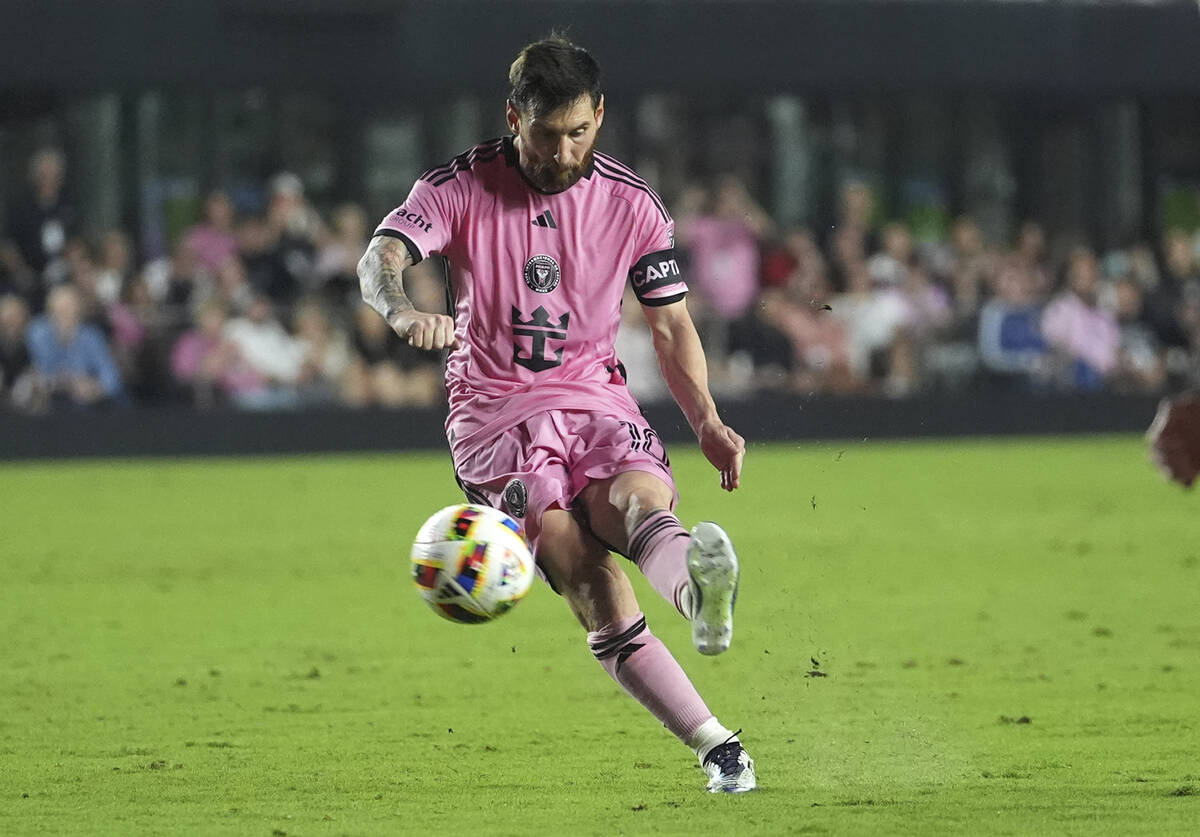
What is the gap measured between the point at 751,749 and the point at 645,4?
16.1 metres

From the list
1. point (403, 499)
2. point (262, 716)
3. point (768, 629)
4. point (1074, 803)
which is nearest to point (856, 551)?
point (768, 629)

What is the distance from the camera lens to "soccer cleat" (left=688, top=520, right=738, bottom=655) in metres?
5.16

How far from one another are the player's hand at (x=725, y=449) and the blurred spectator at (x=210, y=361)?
42.1 ft

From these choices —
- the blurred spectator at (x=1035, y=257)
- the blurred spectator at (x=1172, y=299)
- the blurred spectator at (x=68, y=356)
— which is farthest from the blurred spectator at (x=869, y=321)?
the blurred spectator at (x=68, y=356)

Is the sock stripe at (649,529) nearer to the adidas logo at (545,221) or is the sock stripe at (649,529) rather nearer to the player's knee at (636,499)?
the player's knee at (636,499)

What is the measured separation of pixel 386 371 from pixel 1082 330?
7.18 metres

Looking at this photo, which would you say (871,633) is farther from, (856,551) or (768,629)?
(856,551)

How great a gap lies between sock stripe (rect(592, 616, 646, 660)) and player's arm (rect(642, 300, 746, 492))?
1.64 feet

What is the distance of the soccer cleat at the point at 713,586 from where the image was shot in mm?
5164

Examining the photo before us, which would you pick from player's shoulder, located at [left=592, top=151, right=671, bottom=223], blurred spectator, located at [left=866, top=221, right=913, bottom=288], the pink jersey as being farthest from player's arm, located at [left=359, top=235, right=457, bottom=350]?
blurred spectator, located at [left=866, top=221, right=913, bottom=288]

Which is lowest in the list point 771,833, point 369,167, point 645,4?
point 771,833

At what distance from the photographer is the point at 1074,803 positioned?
18.4 feet

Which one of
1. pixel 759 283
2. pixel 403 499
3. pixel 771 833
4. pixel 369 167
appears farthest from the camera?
pixel 369 167

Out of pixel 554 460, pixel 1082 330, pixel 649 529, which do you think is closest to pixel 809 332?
pixel 1082 330
